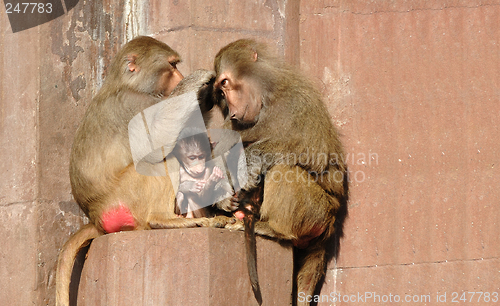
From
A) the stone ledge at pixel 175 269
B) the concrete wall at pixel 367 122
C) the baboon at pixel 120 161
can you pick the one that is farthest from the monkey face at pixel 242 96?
the stone ledge at pixel 175 269

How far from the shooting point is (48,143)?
4.35 meters

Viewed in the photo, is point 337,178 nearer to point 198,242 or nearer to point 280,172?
point 280,172

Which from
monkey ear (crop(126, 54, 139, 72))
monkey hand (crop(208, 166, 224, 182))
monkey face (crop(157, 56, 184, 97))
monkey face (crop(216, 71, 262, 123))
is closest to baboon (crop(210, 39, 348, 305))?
monkey face (crop(216, 71, 262, 123))

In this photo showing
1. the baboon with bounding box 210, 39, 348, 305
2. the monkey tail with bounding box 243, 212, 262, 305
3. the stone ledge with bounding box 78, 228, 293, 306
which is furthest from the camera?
the baboon with bounding box 210, 39, 348, 305

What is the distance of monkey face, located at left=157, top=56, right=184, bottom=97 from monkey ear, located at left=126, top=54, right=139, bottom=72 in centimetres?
18

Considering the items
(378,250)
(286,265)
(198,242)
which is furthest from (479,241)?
(198,242)

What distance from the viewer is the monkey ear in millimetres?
3914

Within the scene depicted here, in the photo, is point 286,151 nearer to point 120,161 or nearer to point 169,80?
point 169,80

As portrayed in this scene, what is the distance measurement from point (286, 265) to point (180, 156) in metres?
0.94

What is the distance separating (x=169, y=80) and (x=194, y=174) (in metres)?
0.67

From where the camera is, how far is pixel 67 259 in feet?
12.7

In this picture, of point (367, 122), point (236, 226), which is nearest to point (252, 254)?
point (236, 226)

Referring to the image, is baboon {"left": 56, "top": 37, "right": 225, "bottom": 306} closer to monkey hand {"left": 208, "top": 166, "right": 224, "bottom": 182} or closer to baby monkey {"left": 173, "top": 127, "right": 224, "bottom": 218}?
baby monkey {"left": 173, "top": 127, "right": 224, "bottom": 218}

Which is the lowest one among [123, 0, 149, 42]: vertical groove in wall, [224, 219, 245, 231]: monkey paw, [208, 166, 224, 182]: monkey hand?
[224, 219, 245, 231]: monkey paw
